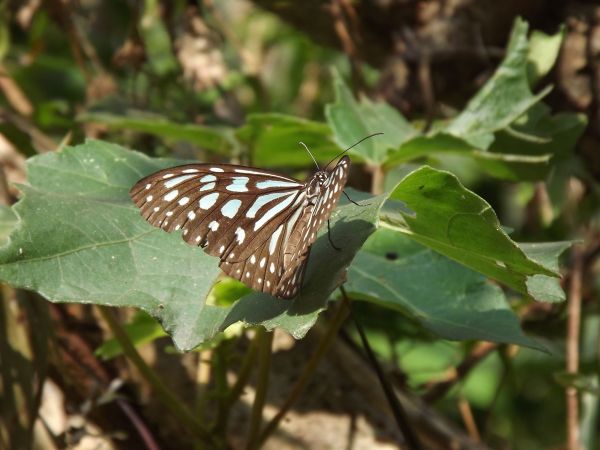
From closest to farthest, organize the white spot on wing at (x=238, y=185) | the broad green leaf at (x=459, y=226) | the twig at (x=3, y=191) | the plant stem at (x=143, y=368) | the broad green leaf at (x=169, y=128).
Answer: the broad green leaf at (x=459, y=226) < the white spot on wing at (x=238, y=185) < the plant stem at (x=143, y=368) < the twig at (x=3, y=191) < the broad green leaf at (x=169, y=128)

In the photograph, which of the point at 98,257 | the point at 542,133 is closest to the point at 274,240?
the point at 98,257

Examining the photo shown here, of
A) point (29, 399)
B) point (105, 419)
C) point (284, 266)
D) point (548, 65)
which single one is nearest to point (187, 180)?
point (284, 266)

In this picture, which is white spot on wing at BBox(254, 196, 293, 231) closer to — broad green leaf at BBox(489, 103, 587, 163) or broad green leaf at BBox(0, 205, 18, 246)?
broad green leaf at BBox(0, 205, 18, 246)

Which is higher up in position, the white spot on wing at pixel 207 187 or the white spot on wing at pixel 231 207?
the white spot on wing at pixel 207 187

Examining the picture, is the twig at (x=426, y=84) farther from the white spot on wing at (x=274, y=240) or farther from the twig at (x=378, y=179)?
the white spot on wing at (x=274, y=240)

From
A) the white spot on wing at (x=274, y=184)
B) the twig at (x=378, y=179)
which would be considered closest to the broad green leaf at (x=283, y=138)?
the twig at (x=378, y=179)

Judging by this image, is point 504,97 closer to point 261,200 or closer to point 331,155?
point 331,155
